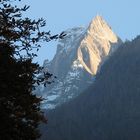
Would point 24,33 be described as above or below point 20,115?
above

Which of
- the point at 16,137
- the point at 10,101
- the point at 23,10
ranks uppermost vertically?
the point at 23,10

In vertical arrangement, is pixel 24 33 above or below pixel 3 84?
above

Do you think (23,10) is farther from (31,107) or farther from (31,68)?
(31,107)

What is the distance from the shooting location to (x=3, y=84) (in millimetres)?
23828

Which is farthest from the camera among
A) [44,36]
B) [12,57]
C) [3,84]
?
[44,36]

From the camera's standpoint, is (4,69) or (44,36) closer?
(4,69)

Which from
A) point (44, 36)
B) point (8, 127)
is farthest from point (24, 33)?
point (8, 127)

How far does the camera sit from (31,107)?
1019 inches

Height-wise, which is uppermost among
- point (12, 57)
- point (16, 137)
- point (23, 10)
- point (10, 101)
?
point (23, 10)

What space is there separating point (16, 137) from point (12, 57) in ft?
12.2

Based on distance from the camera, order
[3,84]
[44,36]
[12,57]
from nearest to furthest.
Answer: [3,84]
[12,57]
[44,36]

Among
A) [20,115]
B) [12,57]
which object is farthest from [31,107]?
[12,57]

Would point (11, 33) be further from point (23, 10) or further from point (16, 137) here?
point (16, 137)

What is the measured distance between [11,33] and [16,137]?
4909 mm
